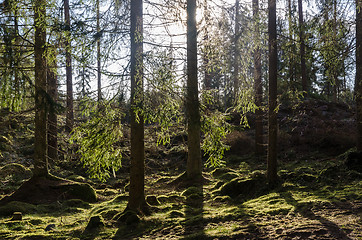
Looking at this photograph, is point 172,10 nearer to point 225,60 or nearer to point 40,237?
point 225,60

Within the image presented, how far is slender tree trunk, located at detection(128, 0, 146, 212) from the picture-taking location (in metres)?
6.97

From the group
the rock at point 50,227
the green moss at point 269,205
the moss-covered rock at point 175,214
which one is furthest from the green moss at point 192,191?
the rock at point 50,227

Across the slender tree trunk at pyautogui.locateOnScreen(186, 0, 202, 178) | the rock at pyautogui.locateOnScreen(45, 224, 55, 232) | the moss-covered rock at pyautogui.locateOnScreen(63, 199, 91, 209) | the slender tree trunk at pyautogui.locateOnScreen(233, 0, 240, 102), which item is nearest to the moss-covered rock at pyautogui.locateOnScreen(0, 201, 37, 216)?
the moss-covered rock at pyautogui.locateOnScreen(63, 199, 91, 209)

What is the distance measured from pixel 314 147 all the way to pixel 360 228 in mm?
9892

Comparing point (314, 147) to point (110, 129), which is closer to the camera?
point (110, 129)

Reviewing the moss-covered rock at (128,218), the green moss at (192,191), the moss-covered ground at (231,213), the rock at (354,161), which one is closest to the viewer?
the moss-covered ground at (231,213)

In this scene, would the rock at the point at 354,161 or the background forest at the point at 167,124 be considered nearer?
the background forest at the point at 167,124

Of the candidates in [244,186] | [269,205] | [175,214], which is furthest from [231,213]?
[244,186]

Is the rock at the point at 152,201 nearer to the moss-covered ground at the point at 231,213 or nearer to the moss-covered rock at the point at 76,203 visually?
the moss-covered ground at the point at 231,213

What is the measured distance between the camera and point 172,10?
27.7 feet

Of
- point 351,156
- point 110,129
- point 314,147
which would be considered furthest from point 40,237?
point 314,147

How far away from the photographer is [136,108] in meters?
6.57

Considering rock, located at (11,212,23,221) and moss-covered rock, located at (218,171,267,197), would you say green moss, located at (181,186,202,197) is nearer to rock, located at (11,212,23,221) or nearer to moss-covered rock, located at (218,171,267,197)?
moss-covered rock, located at (218,171,267,197)

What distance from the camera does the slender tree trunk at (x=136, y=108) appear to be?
697 cm
